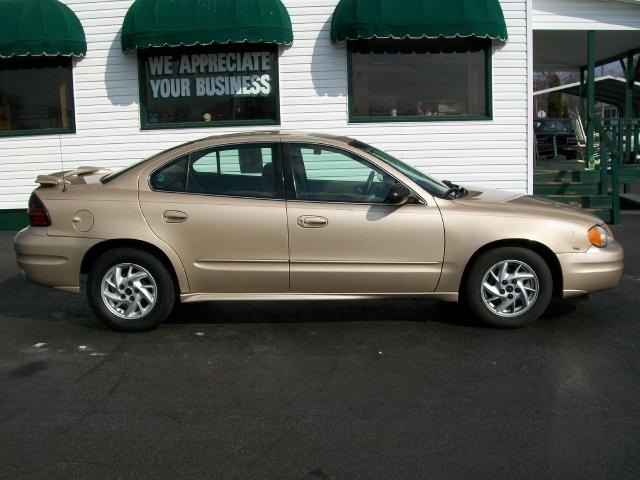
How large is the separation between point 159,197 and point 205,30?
5.45 metres

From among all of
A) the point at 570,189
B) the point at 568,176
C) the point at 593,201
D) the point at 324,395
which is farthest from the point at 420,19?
the point at 324,395

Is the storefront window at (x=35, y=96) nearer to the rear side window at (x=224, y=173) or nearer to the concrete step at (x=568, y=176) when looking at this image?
the rear side window at (x=224, y=173)

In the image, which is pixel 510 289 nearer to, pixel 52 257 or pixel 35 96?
pixel 52 257

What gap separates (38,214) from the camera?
21.7 feet

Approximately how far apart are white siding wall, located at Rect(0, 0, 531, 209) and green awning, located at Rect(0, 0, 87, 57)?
49cm

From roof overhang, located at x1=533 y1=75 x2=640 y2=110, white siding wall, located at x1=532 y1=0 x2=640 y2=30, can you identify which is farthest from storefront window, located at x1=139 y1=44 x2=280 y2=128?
roof overhang, located at x1=533 y1=75 x2=640 y2=110

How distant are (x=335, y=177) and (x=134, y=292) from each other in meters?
1.85

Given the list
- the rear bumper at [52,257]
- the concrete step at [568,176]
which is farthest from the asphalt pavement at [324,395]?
the concrete step at [568,176]

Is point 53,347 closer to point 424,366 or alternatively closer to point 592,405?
point 424,366

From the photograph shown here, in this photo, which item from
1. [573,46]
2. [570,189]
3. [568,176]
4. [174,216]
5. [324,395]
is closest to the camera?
[324,395]

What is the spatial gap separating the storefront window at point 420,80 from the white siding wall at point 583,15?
148cm

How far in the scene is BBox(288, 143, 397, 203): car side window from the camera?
21.2ft

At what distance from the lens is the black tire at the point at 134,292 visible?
647 cm

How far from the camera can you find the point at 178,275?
21.3 ft
